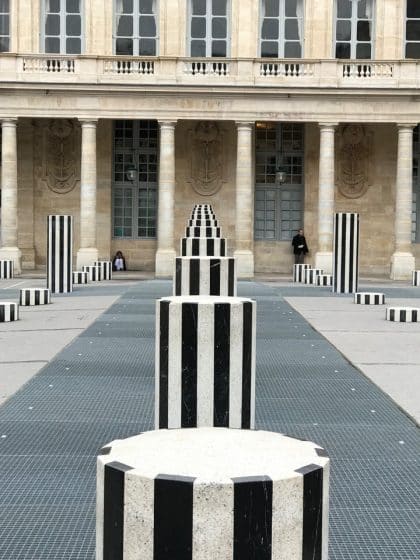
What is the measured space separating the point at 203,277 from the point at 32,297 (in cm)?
1254

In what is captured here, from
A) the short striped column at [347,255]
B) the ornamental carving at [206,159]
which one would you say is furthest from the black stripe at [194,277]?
the ornamental carving at [206,159]

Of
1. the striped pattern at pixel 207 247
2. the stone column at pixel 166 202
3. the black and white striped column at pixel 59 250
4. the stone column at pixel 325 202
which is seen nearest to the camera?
the striped pattern at pixel 207 247

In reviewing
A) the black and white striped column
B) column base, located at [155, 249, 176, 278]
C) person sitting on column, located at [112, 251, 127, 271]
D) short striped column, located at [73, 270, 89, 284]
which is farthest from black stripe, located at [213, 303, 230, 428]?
person sitting on column, located at [112, 251, 127, 271]

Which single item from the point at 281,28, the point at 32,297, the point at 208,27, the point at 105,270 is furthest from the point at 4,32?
the point at 32,297

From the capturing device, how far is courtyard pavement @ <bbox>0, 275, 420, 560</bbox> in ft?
20.5

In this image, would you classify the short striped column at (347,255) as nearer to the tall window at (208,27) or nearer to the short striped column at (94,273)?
the short striped column at (94,273)

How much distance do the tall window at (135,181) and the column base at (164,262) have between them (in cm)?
418

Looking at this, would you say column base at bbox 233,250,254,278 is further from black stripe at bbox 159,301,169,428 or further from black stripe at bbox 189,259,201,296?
black stripe at bbox 159,301,169,428

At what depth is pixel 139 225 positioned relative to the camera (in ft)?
132

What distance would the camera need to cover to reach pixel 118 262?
38969 mm

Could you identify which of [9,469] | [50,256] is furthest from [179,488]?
[50,256]

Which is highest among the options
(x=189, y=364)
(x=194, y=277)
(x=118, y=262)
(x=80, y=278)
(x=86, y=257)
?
(x=194, y=277)

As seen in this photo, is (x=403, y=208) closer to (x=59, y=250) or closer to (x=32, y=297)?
(x=59, y=250)

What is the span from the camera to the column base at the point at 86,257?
118 ft
